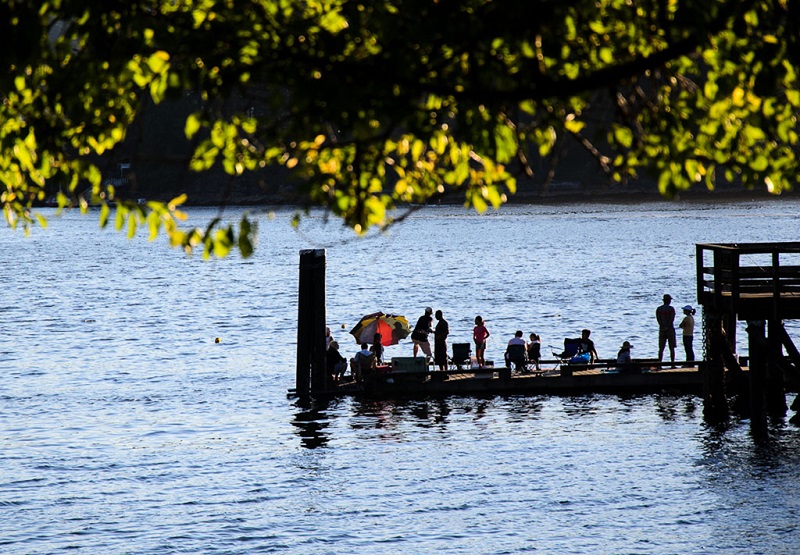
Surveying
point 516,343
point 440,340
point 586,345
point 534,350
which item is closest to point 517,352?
point 516,343

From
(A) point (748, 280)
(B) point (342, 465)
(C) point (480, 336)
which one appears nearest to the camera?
(A) point (748, 280)

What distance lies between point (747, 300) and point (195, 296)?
69.0m

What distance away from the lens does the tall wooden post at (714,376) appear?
29359 mm

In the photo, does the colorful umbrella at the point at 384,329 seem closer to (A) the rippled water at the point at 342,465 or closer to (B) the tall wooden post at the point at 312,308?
(B) the tall wooden post at the point at 312,308

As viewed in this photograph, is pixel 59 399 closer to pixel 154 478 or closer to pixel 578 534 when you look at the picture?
pixel 154 478

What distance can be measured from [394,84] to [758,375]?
914 inches

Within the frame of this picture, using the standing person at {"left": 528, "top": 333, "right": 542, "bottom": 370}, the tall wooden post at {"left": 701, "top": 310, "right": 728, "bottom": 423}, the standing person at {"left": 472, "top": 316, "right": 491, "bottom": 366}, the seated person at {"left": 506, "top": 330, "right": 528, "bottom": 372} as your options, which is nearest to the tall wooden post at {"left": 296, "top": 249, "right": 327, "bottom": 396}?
the standing person at {"left": 472, "top": 316, "right": 491, "bottom": 366}

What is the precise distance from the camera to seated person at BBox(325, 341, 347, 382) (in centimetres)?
3553

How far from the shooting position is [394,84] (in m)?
8.05

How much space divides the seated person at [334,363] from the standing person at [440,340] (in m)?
2.76

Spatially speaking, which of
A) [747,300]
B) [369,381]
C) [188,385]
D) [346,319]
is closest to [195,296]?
[346,319]

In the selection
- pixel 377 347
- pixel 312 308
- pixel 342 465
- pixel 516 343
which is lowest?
pixel 342 465

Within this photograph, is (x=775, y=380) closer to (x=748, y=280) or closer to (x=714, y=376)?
(x=714, y=376)

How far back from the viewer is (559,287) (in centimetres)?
8994
